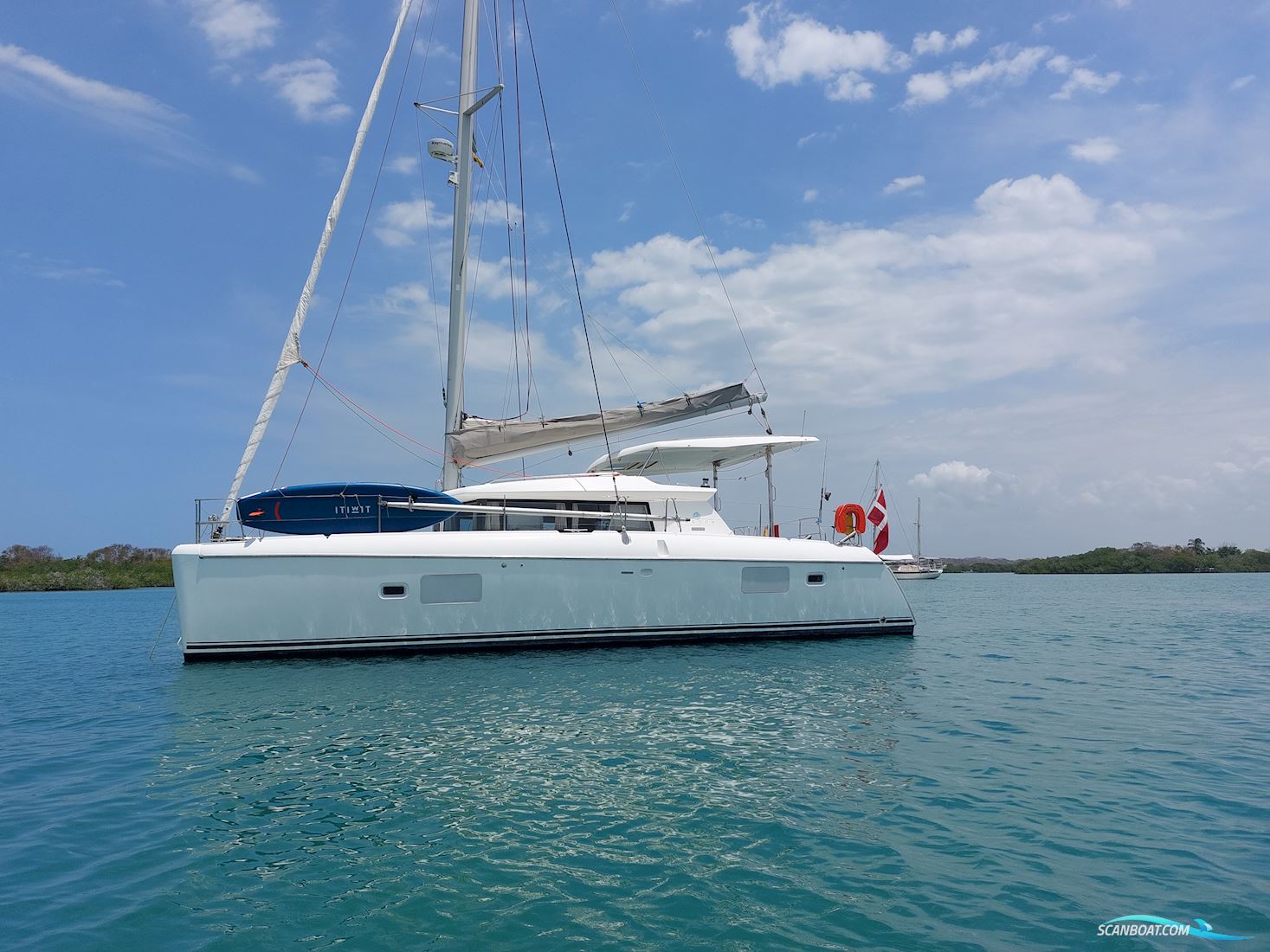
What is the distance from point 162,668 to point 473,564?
226 inches

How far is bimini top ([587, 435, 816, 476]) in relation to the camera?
17.0m

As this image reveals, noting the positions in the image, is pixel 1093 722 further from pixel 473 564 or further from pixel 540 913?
pixel 473 564

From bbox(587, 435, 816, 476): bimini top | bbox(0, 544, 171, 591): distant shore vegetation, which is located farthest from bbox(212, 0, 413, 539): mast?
bbox(0, 544, 171, 591): distant shore vegetation

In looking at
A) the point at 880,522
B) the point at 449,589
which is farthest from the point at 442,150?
the point at 880,522

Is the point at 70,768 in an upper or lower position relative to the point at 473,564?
lower

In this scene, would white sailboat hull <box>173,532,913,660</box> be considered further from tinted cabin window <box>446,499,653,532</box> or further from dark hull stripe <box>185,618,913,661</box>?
tinted cabin window <box>446,499,653,532</box>

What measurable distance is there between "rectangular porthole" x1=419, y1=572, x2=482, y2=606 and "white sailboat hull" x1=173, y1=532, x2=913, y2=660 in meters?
0.02

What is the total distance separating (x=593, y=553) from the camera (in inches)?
544

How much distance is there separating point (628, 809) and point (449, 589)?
26.8 ft

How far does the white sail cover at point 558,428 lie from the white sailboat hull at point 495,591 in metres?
2.68

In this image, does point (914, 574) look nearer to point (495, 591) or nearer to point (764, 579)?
point (764, 579)

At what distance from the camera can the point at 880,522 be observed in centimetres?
3912

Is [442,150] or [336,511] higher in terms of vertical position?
[442,150]

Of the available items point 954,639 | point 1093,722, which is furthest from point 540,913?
point 954,639
